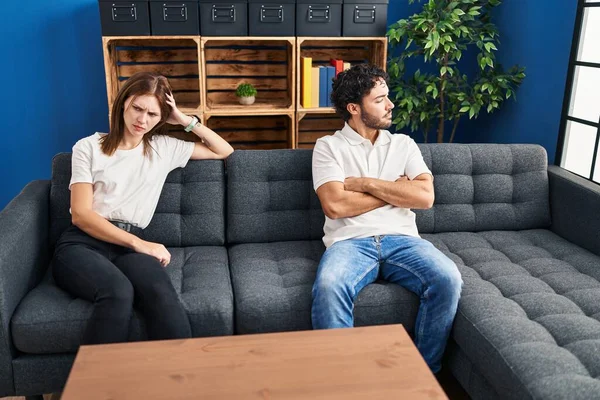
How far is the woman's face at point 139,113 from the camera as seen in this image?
2113mm

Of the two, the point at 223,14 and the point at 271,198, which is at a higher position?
the point at 223,14

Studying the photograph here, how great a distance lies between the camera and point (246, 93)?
142 inches

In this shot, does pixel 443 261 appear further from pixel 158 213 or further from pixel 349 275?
pixel 158 213

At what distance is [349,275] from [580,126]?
5.77 ft

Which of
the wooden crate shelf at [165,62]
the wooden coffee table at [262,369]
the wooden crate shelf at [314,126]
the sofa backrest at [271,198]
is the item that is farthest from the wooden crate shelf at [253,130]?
the wooden coffee table at [262,369]

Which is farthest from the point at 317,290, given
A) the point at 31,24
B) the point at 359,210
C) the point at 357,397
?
the point at 31,24

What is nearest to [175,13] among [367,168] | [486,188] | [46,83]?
[46,83]

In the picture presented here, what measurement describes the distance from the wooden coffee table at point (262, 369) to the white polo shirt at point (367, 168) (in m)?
0.67

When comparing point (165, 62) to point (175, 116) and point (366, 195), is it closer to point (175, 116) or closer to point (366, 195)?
point (175, 116)

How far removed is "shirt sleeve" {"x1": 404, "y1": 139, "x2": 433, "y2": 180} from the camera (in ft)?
7.50

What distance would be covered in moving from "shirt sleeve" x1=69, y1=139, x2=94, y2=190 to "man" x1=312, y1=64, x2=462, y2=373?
0.82m

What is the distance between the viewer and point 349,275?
1970 millimetres

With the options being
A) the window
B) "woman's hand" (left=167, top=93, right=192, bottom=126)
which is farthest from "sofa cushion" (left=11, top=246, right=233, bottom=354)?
the window

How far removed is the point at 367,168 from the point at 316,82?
57.5 inches
